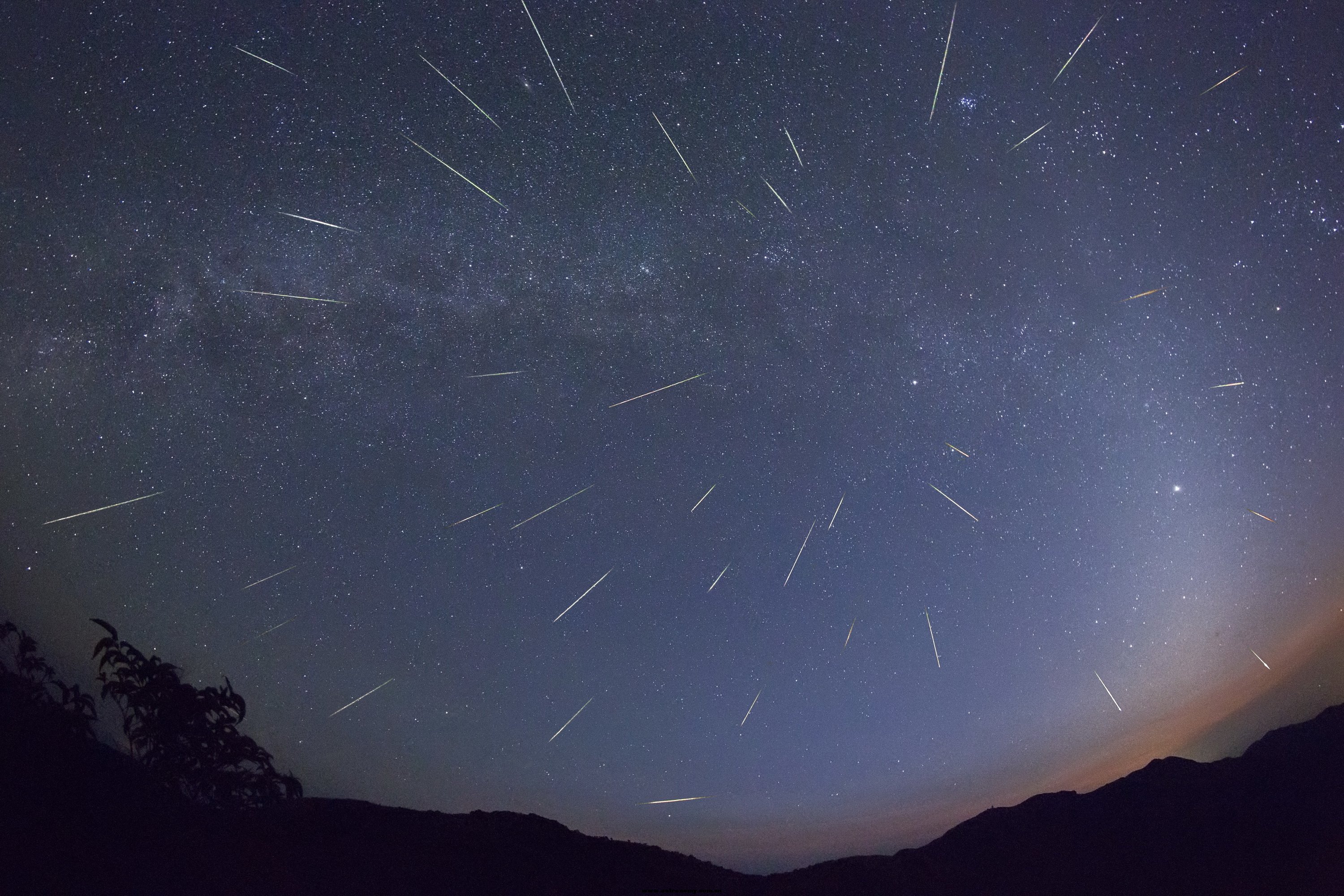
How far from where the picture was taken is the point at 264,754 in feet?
68.4

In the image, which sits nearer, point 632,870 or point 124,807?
point 124,807

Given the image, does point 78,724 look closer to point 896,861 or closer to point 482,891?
point 482,891

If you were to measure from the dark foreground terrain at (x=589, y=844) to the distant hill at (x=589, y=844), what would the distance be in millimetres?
56

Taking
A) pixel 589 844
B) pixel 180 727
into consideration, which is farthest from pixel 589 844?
pixel 180 727

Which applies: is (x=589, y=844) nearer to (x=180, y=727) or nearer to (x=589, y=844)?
(x=589, y=844)

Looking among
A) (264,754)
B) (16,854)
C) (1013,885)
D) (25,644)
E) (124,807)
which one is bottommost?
(1013,885)

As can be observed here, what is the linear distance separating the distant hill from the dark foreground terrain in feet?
0.18

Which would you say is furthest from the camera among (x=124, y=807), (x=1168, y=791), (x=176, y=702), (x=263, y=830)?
(x=1168, y=791)

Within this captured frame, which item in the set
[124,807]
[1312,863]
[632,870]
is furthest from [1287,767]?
[124,807]

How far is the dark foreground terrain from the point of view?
14820 millimetres

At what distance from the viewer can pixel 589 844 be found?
75.9 feet

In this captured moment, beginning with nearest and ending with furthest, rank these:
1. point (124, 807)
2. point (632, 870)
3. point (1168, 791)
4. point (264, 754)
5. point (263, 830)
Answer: point (124, 807)
point (263, 830)
point (264, 754)
point (632, 870)
point (1168, 791)

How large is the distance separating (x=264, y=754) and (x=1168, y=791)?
41197 mm

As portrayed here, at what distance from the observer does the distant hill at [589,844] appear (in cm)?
1483
